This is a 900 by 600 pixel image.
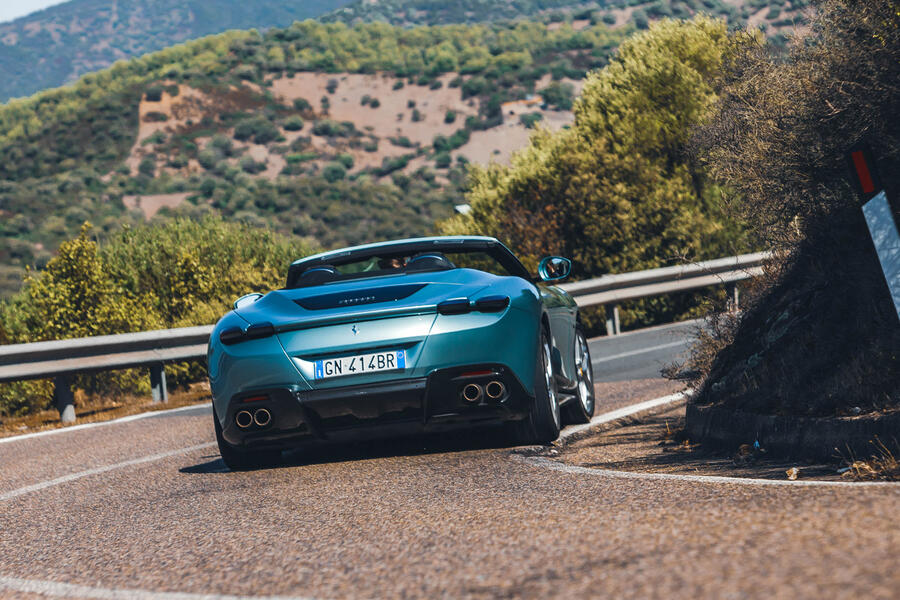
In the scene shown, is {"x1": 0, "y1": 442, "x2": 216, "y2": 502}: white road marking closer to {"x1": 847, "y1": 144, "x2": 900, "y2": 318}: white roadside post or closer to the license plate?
the license plate

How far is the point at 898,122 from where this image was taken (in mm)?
6559

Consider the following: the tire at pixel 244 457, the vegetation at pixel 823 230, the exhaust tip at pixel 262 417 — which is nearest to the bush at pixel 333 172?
the vegetation at pixel 823 230

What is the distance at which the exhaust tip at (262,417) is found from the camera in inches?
253

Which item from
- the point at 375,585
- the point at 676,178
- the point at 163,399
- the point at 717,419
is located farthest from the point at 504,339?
the point at 676,178

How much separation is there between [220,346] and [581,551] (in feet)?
10.3

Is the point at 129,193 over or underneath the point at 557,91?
underneath

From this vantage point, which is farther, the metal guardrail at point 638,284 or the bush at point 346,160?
the bush at point 346,160

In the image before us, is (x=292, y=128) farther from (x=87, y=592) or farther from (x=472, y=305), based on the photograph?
(x=87, y=592)

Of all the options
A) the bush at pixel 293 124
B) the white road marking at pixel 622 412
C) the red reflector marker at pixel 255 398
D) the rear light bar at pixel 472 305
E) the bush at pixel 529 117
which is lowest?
the white road marking at pixel 622 412

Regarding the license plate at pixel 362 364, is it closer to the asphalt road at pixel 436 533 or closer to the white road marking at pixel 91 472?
the asphalt road at pixel 436 533

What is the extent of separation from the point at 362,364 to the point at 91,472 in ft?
8.10

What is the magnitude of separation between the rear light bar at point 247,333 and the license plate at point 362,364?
0.35m

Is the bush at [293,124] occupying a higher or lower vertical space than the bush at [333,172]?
higher

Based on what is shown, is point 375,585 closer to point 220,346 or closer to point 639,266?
point 220,346
